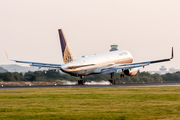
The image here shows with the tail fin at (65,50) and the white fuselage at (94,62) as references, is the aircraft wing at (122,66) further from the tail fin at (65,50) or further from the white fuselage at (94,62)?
the tail fin at (65,50)

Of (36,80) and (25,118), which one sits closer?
(25,118)

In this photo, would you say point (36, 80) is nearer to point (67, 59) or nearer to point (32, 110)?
point (67, 59)

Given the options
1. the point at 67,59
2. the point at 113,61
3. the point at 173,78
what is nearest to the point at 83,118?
the point at 67,59

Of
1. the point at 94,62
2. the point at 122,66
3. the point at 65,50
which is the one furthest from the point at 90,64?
the point at 122,66

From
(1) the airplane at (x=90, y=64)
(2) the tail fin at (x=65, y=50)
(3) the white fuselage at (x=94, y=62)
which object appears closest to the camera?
(3) the white fuselage at (x=94, y=62)

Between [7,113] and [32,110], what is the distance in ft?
6.78

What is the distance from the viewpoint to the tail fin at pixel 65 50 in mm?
59281

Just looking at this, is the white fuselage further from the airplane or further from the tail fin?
the tail fin

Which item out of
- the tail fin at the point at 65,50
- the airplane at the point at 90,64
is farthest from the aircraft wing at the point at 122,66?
the tail fin at the point at 65,50

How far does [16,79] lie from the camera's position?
69.1 m

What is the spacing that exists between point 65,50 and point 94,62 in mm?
6097

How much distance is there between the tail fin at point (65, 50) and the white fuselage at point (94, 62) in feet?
5.18

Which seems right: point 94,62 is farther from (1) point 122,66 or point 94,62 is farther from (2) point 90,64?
(1) point 122,66

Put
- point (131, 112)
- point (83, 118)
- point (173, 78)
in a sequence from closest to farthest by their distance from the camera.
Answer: point (83, 118)
point (131, 112)
point (173, 78)
